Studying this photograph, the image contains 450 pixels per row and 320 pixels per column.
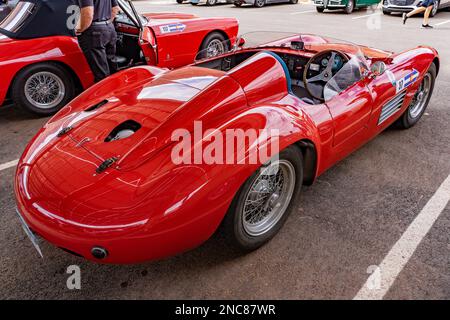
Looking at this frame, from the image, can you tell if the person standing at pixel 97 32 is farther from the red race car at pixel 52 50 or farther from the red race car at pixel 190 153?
the red race car at pixel 190 153

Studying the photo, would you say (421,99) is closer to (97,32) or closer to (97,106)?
(97,106)

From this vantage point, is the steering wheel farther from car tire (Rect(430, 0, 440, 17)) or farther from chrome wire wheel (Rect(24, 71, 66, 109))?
car tire (Rect(430, 0, 440, 17))

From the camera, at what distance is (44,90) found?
14.4 ft

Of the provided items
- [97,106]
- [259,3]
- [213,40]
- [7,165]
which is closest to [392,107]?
[97,106]

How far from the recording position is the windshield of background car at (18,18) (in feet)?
14.0

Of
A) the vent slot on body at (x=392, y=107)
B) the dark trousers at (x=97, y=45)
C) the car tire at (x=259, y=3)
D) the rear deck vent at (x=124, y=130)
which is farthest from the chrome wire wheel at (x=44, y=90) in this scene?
the car tire at (x=259, y=3)

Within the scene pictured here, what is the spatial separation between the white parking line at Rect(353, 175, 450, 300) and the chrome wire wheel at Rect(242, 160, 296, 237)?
0.68 metres

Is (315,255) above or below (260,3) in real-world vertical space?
below

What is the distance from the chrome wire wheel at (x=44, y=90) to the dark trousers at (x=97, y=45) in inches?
18.4

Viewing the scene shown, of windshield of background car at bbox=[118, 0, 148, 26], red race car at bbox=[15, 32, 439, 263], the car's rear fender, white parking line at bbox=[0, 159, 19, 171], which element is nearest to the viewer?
red race car at bbox=[15, 32, 439, 263]

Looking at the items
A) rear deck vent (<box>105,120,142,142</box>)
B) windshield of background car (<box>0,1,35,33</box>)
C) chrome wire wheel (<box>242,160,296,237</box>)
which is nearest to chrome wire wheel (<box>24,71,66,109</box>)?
windshield of background car (<box>0,1,35,33</box>)

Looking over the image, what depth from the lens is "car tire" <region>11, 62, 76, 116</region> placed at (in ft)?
13.7

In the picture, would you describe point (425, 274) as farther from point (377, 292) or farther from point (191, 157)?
point (191, 157)

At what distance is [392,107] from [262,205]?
1.77 m
